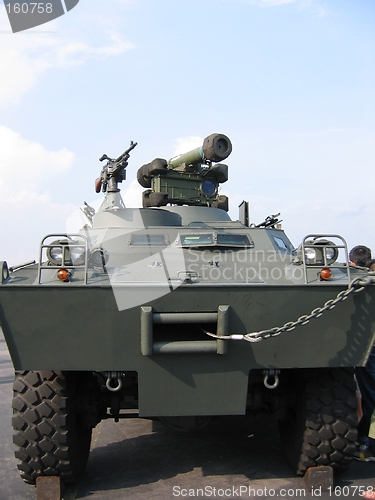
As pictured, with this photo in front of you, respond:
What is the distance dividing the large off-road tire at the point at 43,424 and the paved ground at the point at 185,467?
297 mm

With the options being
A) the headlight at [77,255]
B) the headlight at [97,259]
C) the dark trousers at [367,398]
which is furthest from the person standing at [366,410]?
the headlight at [77,255]

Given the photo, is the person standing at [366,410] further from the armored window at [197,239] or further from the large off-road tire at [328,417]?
the armored window at [197,239]

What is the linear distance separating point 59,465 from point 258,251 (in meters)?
2.52

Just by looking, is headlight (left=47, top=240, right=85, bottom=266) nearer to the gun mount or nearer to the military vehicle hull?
the military vehicle hull

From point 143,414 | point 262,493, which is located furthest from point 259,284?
point 262,493

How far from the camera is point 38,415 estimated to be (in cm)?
425

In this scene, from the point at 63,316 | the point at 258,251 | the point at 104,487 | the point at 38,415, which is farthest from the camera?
the point at 258,251

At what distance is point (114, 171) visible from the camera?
22.3 ft

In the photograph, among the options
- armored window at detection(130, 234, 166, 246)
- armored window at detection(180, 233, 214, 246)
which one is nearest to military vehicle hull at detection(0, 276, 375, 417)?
armored window at detection(180, 233, 214, 246)

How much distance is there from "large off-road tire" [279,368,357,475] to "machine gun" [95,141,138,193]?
3468mm

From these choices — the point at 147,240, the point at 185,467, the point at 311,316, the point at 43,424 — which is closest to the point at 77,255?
the point at 147,240

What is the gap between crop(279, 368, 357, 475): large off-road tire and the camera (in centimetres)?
439

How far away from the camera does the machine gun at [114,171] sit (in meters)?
6.76

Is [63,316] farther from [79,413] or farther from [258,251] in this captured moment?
[258,251]
